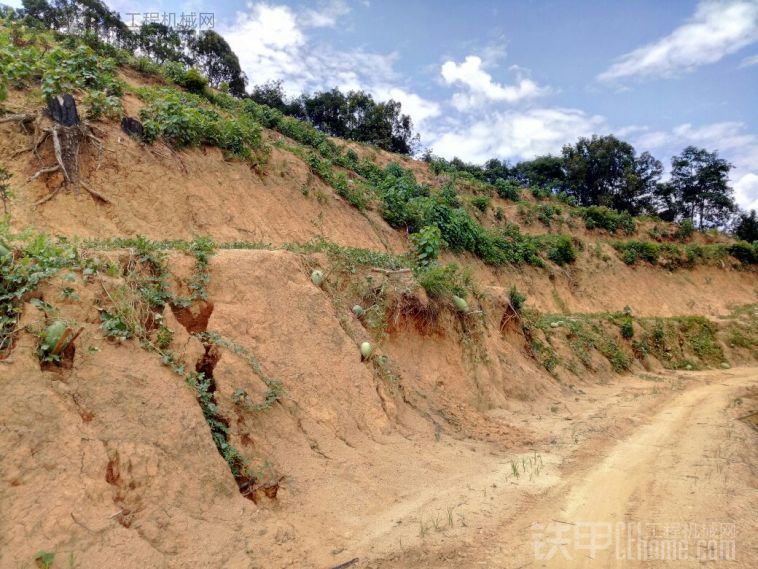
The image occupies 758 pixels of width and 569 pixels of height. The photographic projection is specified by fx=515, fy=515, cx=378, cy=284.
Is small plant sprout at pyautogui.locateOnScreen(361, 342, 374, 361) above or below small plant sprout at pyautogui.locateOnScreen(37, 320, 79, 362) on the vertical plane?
below

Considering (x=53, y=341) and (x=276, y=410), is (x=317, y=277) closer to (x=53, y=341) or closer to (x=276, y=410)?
(x=276, y=410)

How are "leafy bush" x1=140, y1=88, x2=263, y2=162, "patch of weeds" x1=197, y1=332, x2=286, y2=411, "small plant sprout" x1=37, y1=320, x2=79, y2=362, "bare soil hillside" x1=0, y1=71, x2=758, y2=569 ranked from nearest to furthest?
"bare soil hillside" x1=0, y1=71, x2=758, y2=569, "small plant sprout" x1=37, y1=320, x2=79, y2=362, "patch of weeds" x1=197, y1=332, x2=286, y2=411, "leafy bush" x1=140, y1=88, x2=263, y2=162

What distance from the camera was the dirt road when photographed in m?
3.86

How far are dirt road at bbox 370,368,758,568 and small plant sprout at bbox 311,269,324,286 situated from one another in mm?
4008

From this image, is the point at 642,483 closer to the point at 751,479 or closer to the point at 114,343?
the point at 751,479

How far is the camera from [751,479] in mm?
5617

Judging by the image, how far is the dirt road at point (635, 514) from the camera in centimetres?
386

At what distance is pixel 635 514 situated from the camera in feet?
15.1

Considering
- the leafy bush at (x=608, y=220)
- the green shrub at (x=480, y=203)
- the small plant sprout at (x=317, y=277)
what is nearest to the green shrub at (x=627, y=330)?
the green shrub at (x=480, y=203)

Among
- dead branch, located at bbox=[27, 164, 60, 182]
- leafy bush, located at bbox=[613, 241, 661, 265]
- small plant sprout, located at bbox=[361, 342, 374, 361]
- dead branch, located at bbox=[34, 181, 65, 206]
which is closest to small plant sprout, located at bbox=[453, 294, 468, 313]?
small plant sprout, located at bbox=[361, 342, 374, 361]

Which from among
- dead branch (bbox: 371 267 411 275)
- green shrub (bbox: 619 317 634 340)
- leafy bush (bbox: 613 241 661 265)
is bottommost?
green shrub (bbox: 619 317 634 340)

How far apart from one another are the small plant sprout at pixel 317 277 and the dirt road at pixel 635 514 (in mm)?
4008

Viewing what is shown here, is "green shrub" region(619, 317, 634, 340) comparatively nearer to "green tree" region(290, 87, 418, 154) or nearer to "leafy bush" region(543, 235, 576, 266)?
"leafy bush" region(543, 235, 576, 266)

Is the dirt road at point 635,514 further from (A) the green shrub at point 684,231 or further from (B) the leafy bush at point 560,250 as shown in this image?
(A) the green shrub at point 684,231
